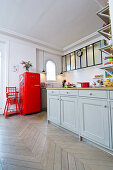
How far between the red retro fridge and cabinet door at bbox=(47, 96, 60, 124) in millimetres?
1231

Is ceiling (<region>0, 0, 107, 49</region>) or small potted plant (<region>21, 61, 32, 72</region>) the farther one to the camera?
small potted plant (<region>21, 61, 32, 72</region>)

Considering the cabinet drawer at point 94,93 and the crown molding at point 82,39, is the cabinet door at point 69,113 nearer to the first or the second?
the cabinet drawer at point 94,93

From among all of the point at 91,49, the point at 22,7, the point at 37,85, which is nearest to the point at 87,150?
the point at 37,85

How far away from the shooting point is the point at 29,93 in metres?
3.16

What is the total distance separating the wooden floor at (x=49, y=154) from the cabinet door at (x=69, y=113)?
21 cm

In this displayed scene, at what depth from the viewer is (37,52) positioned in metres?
4.34

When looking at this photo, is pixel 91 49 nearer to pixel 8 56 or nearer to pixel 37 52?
pixel 37 52

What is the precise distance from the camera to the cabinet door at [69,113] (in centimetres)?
154

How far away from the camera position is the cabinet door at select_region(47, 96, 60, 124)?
1.93m

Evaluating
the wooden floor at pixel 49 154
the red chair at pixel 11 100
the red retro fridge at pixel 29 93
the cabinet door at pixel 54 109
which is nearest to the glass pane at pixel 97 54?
the red retro fridge at pixel 29 93

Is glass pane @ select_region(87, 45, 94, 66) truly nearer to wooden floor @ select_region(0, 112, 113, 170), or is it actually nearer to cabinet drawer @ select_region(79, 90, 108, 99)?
cabinet drawer @ select_region(79, 90, 108, 99)

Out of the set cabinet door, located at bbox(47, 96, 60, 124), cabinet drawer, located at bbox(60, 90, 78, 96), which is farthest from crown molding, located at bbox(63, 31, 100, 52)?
cabinet door, located at bbox(47, 96, 60, 124)

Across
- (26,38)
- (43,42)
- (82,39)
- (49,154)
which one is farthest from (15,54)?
(49,154)

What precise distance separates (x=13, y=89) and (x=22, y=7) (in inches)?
102
